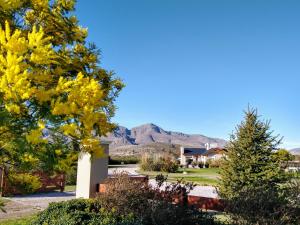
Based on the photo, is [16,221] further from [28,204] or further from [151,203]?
[151,203]

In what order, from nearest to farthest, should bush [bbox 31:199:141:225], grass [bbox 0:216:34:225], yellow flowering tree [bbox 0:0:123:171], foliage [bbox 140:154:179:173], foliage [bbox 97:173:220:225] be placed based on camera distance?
yellow flowering tree [bbox 0:0:123:171]
foliage [bbox 97:173:220:225]
bush [bbox 31:199:141:225]
grass [bbox 0:216:34:225]
foliage [bbox 140:154:179:173]

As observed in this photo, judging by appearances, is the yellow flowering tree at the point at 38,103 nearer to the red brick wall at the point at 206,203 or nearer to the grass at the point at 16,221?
the red brick wall at the point at 206,203

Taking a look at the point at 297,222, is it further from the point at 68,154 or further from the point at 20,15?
the point at 20,15

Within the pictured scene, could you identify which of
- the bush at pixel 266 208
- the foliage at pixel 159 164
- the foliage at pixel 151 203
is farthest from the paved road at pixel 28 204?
the foliage at pixel 159 164

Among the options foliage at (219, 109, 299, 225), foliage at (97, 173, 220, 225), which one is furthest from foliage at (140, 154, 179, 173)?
foliage at (97, 173, 220, 225)

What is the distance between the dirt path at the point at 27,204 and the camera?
13.6m

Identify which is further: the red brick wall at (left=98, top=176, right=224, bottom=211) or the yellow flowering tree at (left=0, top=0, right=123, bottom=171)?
the red brick wall at (left=98, top=176, right=224, bottom=211)

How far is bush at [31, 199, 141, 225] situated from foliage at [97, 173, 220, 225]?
1.02 ft

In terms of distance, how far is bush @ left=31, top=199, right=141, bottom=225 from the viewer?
8.94m

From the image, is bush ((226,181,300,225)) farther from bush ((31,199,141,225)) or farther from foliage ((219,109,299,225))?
foliage ((219,109,299,225))

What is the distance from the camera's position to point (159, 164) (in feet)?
164

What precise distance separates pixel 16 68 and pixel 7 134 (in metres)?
1.26

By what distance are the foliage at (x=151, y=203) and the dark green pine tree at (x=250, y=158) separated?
4575 millimetres

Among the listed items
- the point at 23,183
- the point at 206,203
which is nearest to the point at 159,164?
the point at 206,203
